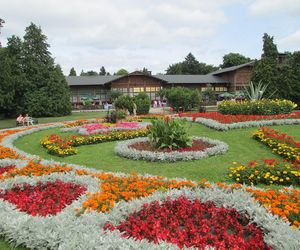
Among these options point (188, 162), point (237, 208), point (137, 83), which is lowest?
point (188, 162)

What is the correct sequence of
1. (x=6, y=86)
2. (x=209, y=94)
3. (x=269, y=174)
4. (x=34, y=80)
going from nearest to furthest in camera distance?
(x=269, y=174)
(x=6, y=86)
(x=34, y=80)
(x=209, y=94)

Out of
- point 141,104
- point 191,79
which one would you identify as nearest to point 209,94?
point 191,79

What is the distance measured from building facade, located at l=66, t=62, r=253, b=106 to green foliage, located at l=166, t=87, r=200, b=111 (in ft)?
49.2

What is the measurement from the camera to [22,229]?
356 cm

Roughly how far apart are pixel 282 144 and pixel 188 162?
2.79 metres

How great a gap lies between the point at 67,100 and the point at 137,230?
3063 cm

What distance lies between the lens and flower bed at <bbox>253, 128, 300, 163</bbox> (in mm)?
7695

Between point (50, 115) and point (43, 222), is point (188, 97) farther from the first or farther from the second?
point (43, 222)

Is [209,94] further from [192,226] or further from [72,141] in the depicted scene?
[192,226]

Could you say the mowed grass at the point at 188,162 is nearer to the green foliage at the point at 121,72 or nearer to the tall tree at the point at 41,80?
the tall tree at the point at 41,80

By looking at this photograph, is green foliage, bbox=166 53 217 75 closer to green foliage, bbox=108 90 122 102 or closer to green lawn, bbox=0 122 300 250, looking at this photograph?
green foliage, bbox=108 90 122 102

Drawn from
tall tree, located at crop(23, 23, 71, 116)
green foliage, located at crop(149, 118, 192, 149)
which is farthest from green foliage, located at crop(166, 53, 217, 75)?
green foliage, located at crop(149, 118, 192, 149)

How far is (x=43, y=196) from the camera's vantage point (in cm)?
503

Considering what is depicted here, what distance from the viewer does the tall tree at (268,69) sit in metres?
29.1
